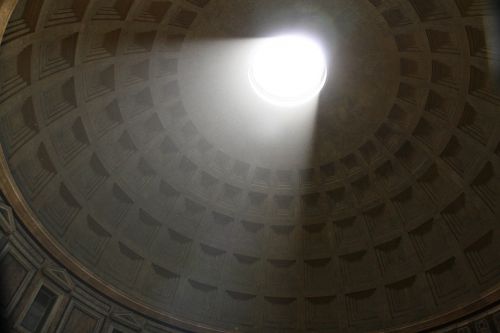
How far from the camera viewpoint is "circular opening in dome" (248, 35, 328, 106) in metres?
21.0

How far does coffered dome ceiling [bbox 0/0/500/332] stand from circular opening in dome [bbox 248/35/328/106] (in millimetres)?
777

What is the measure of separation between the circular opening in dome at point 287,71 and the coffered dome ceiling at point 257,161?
777 mm

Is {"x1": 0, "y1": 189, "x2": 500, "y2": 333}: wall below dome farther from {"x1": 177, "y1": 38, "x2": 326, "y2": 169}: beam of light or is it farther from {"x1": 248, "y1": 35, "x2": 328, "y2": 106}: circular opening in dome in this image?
{"x1": 248, "y1": 35, "x2": 328, "y2": 106}: circular opening in dome

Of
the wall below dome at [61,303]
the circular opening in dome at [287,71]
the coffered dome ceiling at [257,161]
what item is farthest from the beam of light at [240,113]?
the wall below dome at [61,303]

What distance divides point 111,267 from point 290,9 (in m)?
12.2

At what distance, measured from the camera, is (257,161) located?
22.1 metres

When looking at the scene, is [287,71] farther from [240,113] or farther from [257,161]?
[257,161]

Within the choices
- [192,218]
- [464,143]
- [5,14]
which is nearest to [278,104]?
[192,218]

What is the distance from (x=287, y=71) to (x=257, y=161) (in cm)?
484

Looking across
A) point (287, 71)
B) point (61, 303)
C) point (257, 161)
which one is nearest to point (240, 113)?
point (257, 161)

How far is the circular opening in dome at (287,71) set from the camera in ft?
68.8

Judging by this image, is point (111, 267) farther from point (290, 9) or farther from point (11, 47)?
point (290, 9)

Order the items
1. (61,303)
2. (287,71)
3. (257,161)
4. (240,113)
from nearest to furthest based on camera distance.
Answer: (61,303) < (240,113) < (257,161) < (287,71)

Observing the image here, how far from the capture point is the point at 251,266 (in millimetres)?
21375
